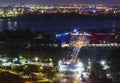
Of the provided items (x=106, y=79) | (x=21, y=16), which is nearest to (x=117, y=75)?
(x=106, y=79)

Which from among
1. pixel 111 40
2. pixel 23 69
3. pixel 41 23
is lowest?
pixel 41 23

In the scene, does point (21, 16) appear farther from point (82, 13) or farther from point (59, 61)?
point (59, 61)

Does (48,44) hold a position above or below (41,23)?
above

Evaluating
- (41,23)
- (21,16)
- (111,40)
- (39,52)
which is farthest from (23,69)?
(41,23)

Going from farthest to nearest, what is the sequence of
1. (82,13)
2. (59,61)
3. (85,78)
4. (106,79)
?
1. (82,13)
2. (59,61)
3. (85,78)
4. (106,79)

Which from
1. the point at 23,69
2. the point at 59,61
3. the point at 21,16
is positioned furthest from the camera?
the point at 21,16

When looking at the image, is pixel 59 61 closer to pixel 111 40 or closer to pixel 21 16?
pixel 111 40

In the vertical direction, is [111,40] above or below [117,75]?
below

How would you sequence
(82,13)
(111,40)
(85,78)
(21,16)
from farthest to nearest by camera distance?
(21,16), (82,13), (111,40), (85,78)

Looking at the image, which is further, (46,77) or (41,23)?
(41,23)
